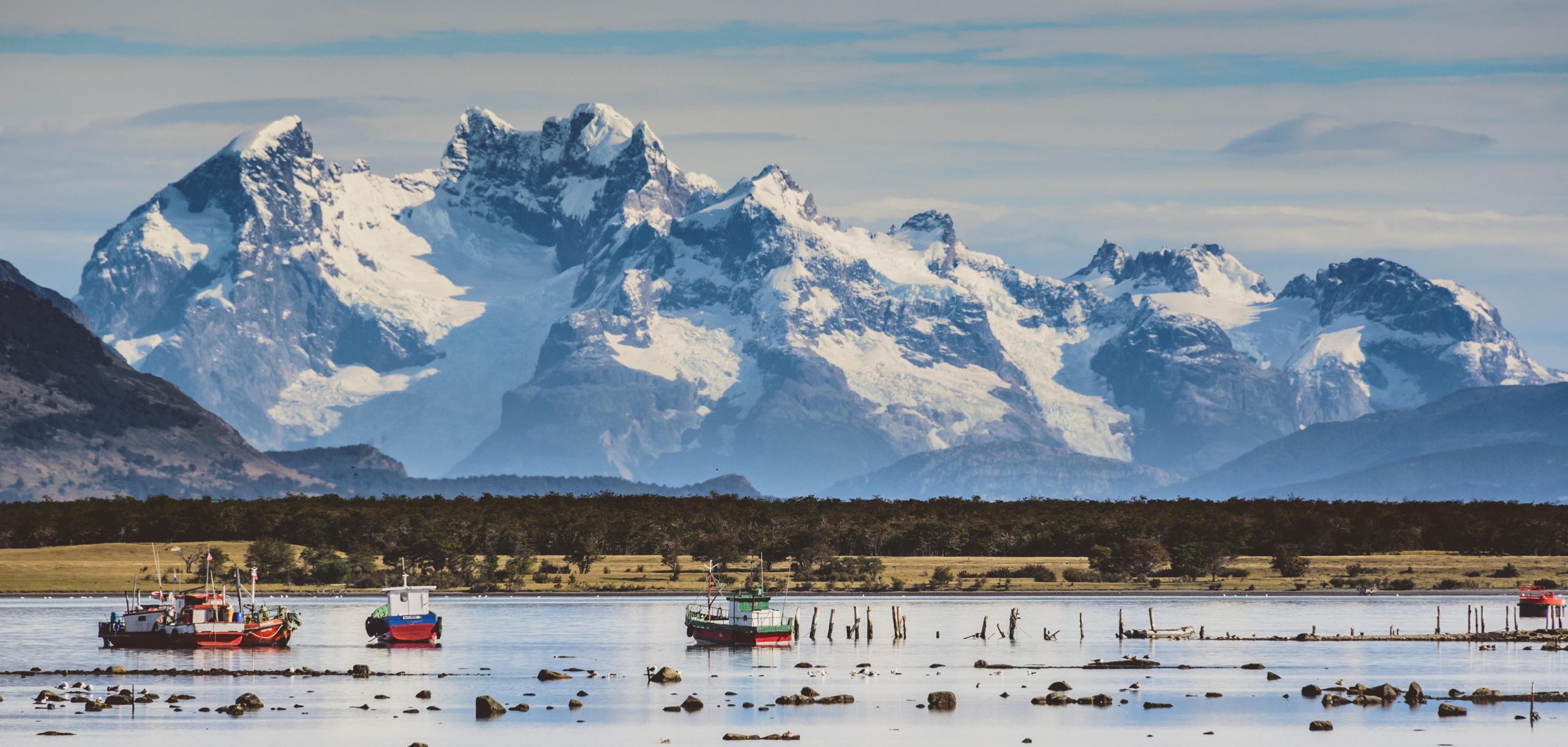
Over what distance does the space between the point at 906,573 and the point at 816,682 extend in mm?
80028

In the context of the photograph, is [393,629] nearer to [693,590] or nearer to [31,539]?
[693,590]

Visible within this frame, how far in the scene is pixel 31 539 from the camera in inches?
7475

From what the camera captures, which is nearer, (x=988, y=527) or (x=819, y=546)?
(x=819, y=546)

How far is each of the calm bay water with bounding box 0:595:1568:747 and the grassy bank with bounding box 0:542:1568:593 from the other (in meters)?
24.1

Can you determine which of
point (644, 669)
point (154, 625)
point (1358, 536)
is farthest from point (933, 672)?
point (1358, 536)

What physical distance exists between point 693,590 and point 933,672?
63168 mm

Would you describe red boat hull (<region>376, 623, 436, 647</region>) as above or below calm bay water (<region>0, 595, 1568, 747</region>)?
above

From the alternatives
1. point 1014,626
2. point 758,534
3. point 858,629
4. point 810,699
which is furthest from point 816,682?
point 758,534

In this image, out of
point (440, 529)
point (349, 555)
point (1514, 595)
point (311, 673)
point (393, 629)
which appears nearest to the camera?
point (311, 673)

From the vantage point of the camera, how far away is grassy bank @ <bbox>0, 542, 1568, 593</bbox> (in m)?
157

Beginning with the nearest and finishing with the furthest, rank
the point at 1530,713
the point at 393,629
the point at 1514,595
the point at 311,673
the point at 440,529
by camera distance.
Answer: the point at 1530,713, the point at 311,673, the point at 393,629, the point at 1514,595, the point at 440,529

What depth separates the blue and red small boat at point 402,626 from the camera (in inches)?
4188

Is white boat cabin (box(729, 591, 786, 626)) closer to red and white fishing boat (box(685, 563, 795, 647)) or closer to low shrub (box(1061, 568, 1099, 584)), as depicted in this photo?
red and white fishing boat (box(685, 563, 795, 647))

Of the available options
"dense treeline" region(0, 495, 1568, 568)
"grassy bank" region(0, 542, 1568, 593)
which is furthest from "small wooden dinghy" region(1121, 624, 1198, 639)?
"dense treeline" region(0, 495, 1568, 568)
